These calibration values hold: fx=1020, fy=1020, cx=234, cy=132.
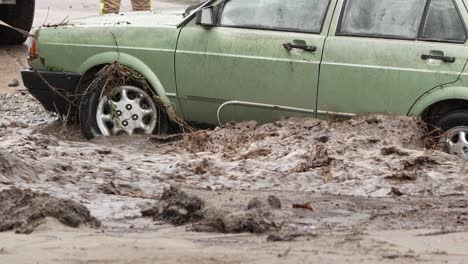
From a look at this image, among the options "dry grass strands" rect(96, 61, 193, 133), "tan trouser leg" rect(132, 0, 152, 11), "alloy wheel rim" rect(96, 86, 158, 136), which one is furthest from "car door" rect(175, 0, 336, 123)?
"tan trouser leg" rect(132, 0, 152, 11)

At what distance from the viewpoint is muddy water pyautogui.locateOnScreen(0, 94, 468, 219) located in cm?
629

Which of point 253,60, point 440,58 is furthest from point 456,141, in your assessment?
point 253,60

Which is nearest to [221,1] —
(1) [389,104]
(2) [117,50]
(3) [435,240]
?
(2) [117,50]

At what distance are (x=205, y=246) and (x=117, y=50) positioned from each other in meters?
3.91

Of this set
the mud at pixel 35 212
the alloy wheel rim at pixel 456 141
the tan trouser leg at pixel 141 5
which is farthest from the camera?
the tan trouser leg at pixel 141 5

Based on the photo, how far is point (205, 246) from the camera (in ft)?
15.0

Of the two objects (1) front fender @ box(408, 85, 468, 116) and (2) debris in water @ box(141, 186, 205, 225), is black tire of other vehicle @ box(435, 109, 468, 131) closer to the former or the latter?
(1) front fender @ box(408, 85, 468, 116)

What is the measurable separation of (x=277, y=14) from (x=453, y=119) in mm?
1558

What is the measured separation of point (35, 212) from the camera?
5082 mm

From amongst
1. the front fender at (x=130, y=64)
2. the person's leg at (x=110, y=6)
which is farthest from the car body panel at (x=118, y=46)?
the person's leg at (x=110, y=6)

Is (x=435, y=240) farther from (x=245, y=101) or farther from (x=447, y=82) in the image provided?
(x=245, y=101)

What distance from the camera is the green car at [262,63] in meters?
7.18

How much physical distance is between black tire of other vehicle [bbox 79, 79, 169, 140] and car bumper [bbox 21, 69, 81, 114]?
8.4 inches

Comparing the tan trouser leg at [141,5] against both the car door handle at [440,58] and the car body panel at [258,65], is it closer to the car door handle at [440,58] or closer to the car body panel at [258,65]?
the car body panel at [258,65]
